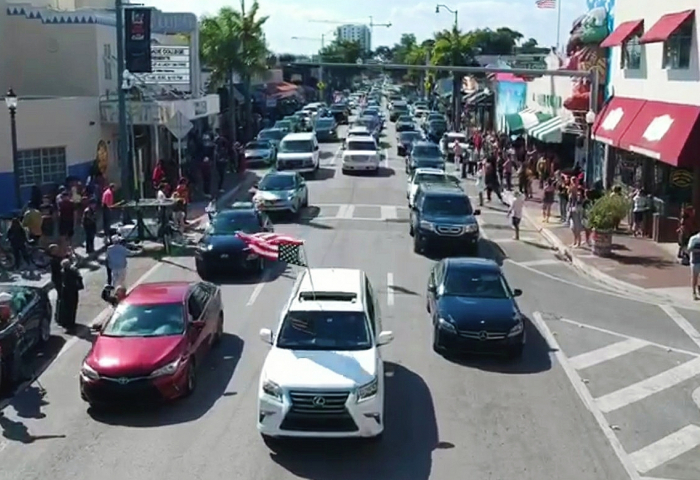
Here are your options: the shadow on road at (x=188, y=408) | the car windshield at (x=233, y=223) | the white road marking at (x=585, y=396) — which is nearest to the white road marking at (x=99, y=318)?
the car windshield at (x=233, y=223)

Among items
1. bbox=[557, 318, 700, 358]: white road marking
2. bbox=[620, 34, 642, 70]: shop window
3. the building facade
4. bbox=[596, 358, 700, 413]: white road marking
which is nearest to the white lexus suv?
bbox=[596, 358, 700, 413]: white road marking

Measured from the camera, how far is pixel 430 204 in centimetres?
2989

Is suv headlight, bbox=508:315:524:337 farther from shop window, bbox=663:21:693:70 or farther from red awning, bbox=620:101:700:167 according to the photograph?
shop window, bbox=663:21:693:70

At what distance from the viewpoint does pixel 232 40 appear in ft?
218

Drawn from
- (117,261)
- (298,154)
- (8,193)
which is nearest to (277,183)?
(8,193)

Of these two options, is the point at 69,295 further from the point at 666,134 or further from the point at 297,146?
the point at 297,146

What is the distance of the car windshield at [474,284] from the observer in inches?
766

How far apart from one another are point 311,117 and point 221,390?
238ft

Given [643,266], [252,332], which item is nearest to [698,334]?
[643,266]

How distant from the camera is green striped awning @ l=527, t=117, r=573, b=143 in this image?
151ft

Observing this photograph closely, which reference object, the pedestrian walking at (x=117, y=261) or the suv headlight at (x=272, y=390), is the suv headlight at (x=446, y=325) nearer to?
the suv headlight at (x=272, y=390)

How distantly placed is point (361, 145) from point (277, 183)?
16.9 metres

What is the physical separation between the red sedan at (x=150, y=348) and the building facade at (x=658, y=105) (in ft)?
52.6

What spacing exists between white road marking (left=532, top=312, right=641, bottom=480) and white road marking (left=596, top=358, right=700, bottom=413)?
212 millimetres
